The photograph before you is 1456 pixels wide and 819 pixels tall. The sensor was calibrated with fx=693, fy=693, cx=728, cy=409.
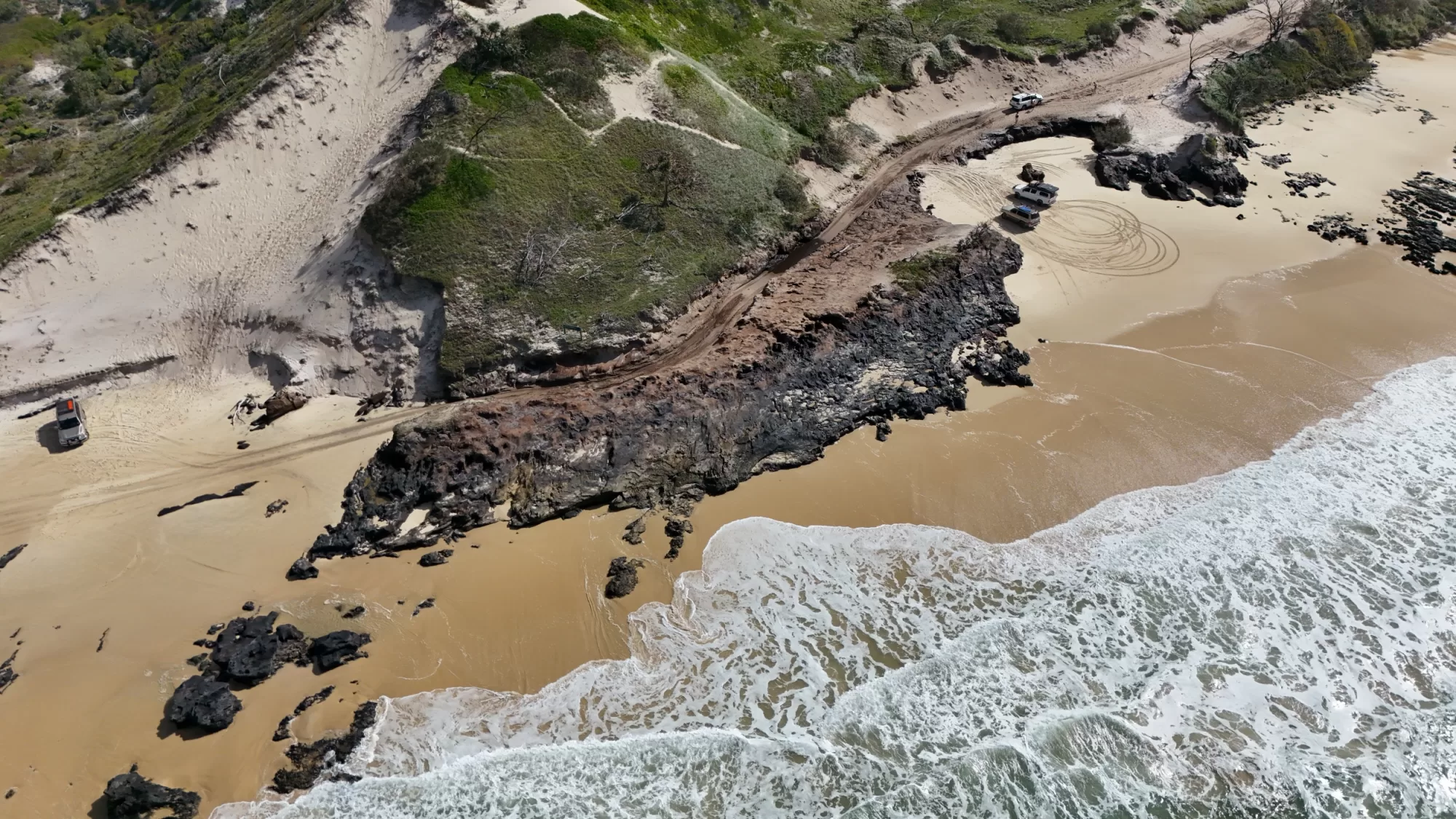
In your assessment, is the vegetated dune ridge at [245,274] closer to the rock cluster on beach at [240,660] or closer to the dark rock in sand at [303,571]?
the dark rock in sand at [303,571]

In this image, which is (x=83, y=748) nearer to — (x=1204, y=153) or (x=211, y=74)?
(x=211, y=74)

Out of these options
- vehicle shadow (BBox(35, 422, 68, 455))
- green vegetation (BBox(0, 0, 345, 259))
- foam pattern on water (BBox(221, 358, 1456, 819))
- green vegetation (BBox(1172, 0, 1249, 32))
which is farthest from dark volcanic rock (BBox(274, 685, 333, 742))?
green vegetation (BBox(1172, 0, 1249, 32))

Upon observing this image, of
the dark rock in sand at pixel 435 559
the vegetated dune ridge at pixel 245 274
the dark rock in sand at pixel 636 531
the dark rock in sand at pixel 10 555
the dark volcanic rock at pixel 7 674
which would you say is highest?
the vegetated dune ridge at pixel 245 274

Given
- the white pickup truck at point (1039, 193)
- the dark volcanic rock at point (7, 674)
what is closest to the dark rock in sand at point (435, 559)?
the dark volcanic rock at point (7, 674)

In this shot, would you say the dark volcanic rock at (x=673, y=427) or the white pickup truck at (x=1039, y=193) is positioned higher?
the white pickup truck at (x=1039, y=193)

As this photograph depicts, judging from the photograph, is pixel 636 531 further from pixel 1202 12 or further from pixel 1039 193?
pixel 1202 12

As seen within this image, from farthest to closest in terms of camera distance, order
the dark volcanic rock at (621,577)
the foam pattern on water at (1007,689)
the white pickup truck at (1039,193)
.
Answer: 1. the white pickup truck at (1039,193)
2. the dark volcanic rock at (621,577)
3. the foam pattern on water at (1007,689)

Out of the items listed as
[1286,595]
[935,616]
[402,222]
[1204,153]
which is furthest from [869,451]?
[1204,153]

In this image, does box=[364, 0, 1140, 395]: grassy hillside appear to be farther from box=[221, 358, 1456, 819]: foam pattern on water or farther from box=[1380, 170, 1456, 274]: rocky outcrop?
box=[1380, 170, 1456, 274]: rocky outcrop
